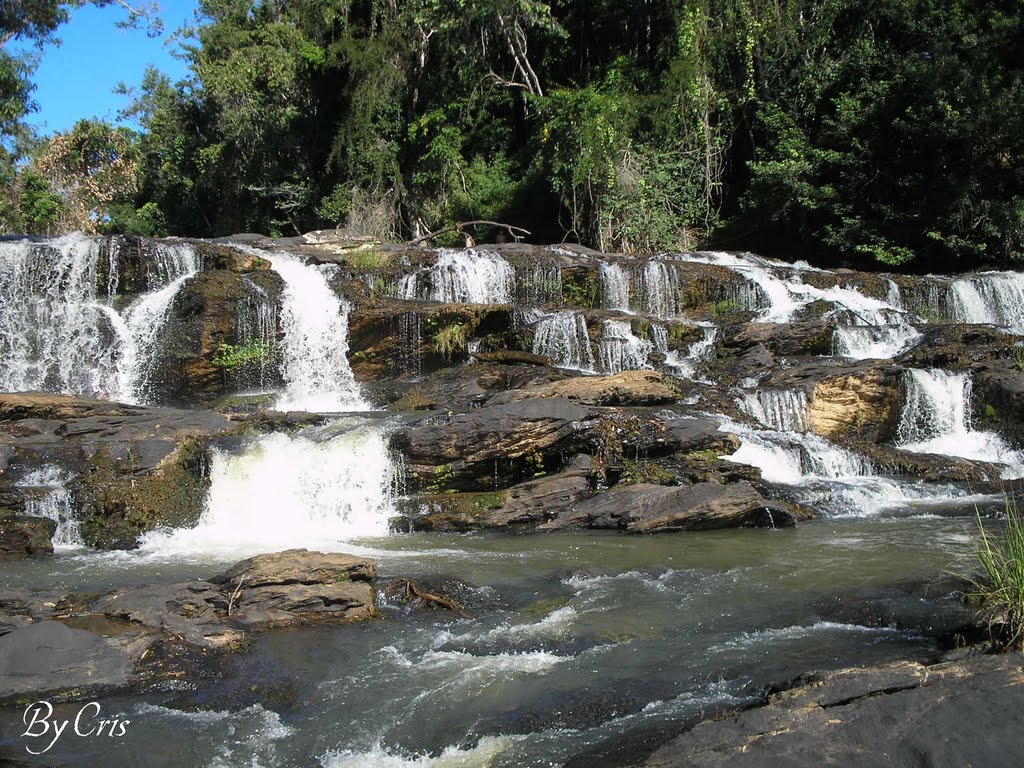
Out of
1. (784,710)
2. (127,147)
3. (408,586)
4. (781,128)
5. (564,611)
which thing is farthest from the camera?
(127,147)

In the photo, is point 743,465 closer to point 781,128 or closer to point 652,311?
point 652,311

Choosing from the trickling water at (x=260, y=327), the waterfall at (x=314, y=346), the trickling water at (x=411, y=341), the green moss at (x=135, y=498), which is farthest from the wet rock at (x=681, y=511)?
the trickling water at (x=260, y=327)

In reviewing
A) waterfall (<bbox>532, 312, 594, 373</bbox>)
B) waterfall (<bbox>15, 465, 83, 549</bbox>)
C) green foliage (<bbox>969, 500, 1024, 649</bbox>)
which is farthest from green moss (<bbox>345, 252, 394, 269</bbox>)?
green foliage (<bbox>969, 500, 1024, 649</bbox>)

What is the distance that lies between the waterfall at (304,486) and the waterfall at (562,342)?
4.98 meters

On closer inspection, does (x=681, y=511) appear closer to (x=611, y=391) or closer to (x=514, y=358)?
(x=611, y=391)

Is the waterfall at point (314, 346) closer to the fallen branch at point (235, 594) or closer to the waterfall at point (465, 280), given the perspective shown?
the waterfall at point (465, 280)

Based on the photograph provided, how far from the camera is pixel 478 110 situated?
88.0 feet

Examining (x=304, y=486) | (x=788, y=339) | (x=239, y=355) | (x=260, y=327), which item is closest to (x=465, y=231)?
(x=260, y=327)

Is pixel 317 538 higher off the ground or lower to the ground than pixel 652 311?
lower

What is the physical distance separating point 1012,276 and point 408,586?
660 inches

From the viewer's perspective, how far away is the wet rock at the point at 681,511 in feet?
29.7

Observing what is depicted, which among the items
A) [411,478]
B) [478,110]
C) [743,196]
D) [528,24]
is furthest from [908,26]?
[411,478]

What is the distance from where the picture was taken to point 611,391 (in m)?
11.5

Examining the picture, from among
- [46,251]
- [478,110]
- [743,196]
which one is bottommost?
[46,251]
